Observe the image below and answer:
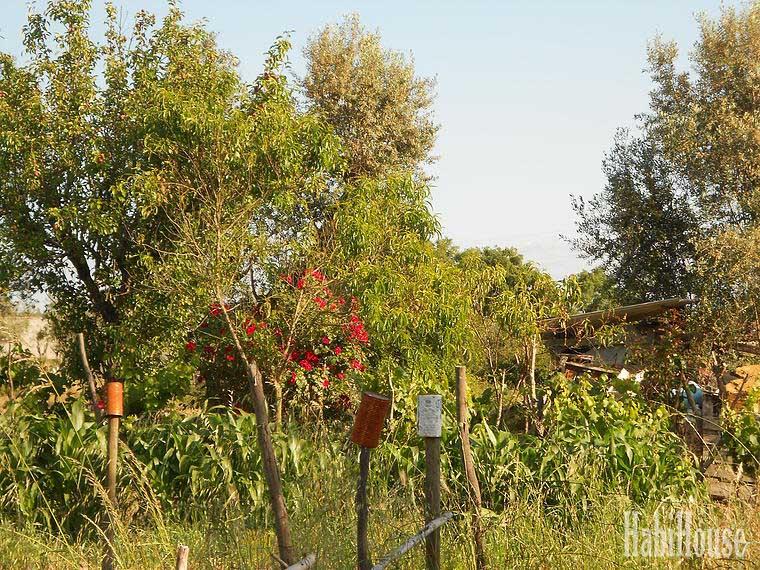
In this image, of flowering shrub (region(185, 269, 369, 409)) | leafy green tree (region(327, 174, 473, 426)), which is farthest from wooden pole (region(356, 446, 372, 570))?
flowering shrub (region(185, 269, 369, 409))

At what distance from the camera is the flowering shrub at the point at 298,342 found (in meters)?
10.2

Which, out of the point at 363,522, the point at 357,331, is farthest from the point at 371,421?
the point at 357,331

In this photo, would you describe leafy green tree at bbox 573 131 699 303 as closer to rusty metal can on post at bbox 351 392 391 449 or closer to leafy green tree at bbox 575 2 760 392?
leafy green tree at bbox 575 2 760 392

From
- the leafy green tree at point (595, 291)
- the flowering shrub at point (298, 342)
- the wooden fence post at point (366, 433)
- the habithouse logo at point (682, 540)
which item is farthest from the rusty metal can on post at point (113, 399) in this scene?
the leafy green tree at point (595, 291)

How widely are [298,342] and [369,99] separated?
1042 cm

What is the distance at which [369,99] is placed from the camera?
20203 millimetres

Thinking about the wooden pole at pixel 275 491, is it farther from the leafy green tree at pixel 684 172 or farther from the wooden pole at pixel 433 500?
the leafy green tree at pixel 684 172

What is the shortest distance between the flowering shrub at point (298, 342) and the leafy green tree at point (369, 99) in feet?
29.1

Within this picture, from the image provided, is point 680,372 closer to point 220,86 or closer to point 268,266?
point 268,266

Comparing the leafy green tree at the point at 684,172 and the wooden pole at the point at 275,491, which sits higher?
the leafy green tree at the point at 684,172

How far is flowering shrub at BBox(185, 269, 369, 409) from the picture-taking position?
401 inches

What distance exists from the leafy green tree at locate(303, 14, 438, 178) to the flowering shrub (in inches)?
349

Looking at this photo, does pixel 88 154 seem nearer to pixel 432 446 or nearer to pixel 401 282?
pixel 401 282

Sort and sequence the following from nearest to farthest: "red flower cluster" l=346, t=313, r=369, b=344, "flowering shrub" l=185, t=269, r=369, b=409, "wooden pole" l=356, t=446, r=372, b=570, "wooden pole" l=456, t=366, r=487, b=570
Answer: "wooden pole" l=356, t=446, r=372, b=570, "wooden pole" l=456, t=366, r=487, b=570, "flowering shrub" l=185, t=269, r=369, b=409, "red flower cluster" l=346, t=313, r=369, b=344
